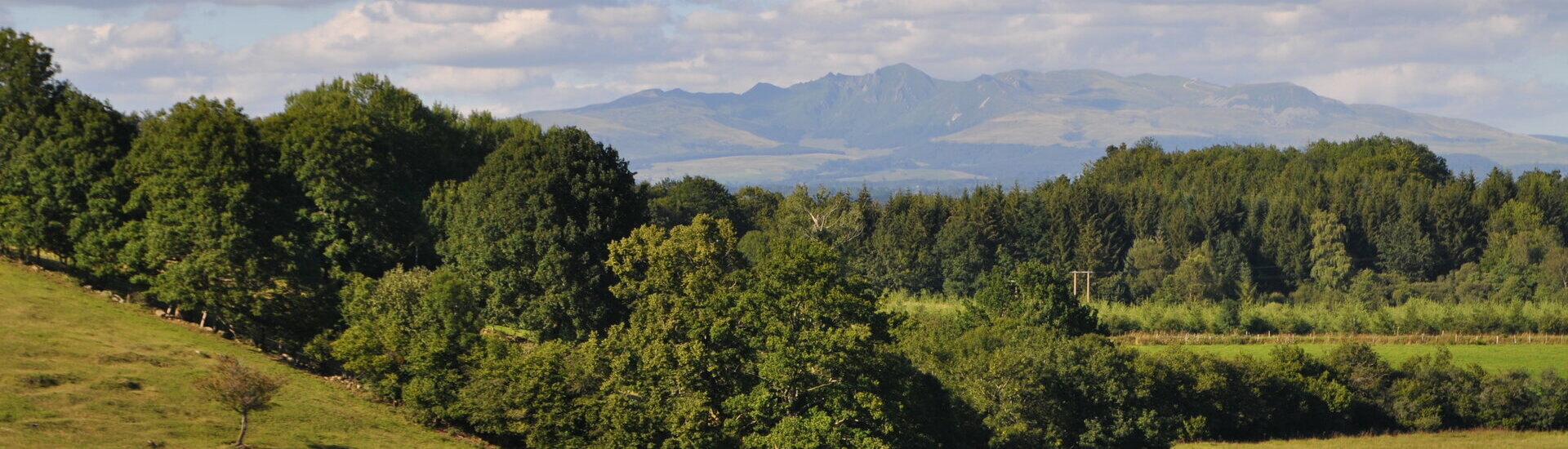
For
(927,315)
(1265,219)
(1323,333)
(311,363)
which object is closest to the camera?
(311,363)

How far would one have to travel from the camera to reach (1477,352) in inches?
3386

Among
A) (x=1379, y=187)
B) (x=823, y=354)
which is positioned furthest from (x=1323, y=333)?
(x=823, y=354)

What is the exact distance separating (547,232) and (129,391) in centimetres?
1823

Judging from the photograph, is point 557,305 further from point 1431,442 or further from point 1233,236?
point 1233,236

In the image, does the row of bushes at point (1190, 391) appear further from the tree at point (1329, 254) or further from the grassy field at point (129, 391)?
the tree at point (1329, 254)

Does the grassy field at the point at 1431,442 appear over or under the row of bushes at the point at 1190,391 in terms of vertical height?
under

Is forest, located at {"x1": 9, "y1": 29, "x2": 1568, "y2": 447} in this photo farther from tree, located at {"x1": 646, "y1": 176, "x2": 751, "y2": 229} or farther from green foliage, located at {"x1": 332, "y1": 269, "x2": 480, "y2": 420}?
tree, located at {"x1": 646, "y1": 176, "x2": 751, "y2": 229}

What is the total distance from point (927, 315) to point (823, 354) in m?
39.2

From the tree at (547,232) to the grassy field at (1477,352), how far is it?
116ft

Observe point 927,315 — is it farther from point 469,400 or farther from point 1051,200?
point 1051,200

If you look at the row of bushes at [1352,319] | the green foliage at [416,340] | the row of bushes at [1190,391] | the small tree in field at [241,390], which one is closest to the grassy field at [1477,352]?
the row of bushes at [1352,319]

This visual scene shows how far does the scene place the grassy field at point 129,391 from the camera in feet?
125

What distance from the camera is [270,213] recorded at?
55875 millimetres

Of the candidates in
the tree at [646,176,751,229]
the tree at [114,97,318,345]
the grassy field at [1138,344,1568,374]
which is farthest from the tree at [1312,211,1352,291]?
the tree at [114,97,318,345]
